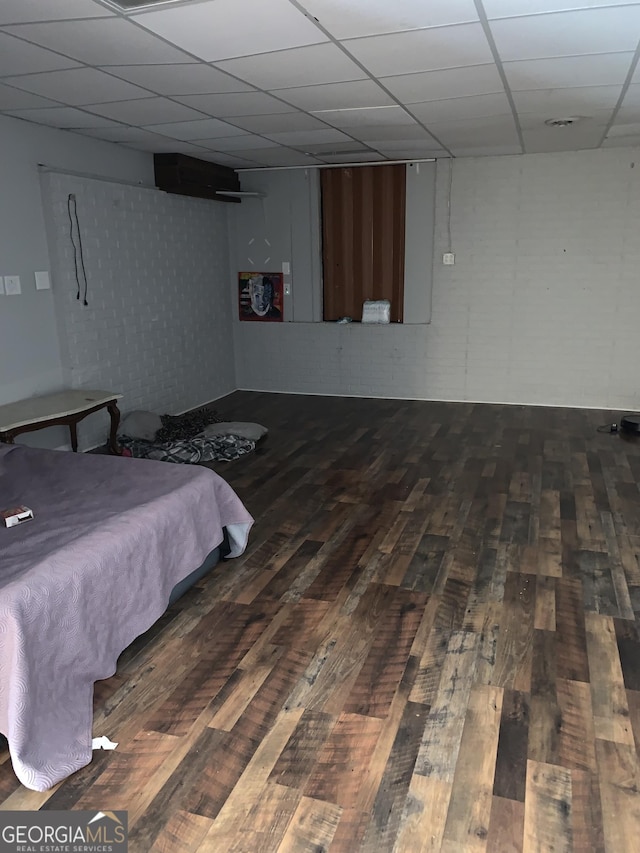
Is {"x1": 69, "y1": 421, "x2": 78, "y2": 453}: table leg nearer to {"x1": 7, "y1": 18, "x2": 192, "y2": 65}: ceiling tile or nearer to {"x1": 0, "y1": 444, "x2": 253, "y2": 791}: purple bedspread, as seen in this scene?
{"x1": 0, "y1": 444, "x2": 253, "y2": 791}: purple bedspread

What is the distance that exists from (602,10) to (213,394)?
18.0 feet

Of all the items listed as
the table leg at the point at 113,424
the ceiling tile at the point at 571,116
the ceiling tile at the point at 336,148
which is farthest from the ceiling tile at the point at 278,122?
the table leg at the point at 113,424

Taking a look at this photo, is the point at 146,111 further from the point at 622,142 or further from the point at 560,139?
the point at 622,142

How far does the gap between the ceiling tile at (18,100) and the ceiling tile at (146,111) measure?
29cm

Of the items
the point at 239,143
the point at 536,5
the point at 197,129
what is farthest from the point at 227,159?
the point at 536,5

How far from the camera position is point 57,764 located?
2.01m

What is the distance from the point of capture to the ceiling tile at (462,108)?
413 cm

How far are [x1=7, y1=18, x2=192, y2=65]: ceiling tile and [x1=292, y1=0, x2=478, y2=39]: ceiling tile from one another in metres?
0.84

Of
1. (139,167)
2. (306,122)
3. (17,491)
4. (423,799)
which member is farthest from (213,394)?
(423,799)

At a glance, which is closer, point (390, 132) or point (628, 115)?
point (628, 115)

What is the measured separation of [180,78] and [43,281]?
2.08 metres

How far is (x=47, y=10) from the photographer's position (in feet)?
8.52

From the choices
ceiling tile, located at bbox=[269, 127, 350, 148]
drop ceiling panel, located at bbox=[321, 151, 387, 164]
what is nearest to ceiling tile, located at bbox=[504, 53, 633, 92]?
ceiling tile, located at bbox=[269, 127, 350, 148]

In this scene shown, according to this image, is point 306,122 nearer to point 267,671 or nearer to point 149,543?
point 149,543
